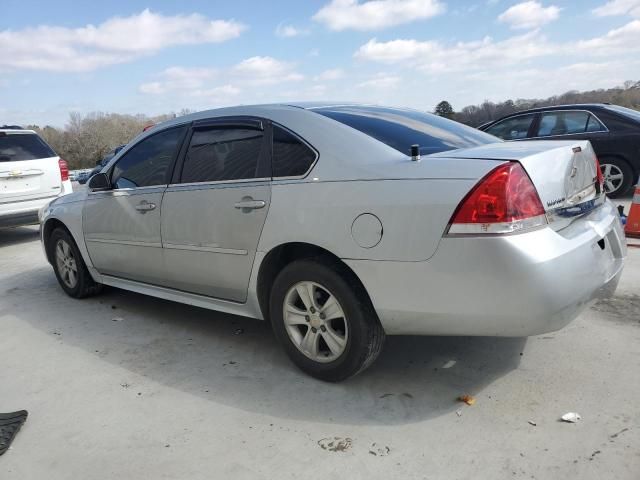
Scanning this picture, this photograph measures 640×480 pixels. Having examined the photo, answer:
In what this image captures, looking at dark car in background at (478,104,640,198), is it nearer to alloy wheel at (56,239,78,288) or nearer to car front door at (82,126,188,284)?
car front door at (82,126,188,284)

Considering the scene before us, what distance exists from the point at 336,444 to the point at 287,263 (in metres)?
1.12

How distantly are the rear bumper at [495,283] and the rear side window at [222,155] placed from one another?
106 cm

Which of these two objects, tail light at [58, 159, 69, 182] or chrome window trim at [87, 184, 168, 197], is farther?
tail light at [58, 159, 69, 182]

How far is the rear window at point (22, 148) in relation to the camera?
7.98 metres

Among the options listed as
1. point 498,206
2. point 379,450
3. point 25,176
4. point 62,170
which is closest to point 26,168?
point 25,176

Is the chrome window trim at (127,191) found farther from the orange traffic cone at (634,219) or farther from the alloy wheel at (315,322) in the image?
the orange traffic cone at (634,219)

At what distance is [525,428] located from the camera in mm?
2512

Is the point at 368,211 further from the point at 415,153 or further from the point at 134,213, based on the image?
the point at 134,213

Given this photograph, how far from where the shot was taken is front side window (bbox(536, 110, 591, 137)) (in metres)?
8.34

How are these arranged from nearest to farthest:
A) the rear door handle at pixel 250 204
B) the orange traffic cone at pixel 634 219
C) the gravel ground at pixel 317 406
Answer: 1. the gravel ground at pixel 317 406
2. the rear door handle at pixel 250 204
3. the orange traffic cone at pixel 634 219

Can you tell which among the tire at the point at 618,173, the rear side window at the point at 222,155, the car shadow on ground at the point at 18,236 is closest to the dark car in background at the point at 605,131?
the tire at the point at 618,173

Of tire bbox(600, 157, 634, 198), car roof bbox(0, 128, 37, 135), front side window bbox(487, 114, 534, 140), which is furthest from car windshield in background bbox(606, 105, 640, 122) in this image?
car roof bbox(0, 128, 37, 135)

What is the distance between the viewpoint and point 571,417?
8.39ft

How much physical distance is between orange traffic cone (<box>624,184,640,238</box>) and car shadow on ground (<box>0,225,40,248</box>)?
8.55 meters
